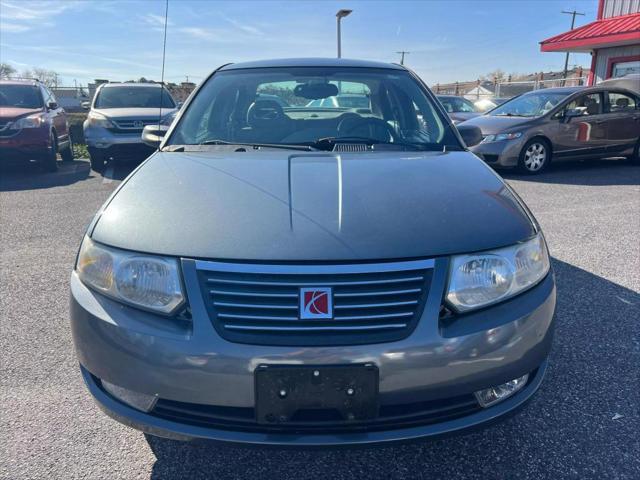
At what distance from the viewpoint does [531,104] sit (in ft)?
29.1

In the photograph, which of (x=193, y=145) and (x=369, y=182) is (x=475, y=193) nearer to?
(x=369, y=182)

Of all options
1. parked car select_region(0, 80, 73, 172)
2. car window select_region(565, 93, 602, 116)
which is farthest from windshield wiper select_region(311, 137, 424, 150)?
parked car select_region(0, 80, 73, 172)

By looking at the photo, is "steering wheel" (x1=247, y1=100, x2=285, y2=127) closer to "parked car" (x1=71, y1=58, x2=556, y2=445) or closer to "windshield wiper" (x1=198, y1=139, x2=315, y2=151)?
"windshield wiper" (x1=198, y1=139, x2=315, y2=151)

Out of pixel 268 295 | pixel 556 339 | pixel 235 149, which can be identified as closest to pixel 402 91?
pixel 235 149

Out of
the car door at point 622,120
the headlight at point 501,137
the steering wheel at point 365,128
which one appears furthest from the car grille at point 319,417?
the car door at point 622,120

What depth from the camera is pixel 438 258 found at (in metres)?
1.63

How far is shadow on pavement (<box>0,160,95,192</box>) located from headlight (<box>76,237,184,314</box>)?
6753 mm

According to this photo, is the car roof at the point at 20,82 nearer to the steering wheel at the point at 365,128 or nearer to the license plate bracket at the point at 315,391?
the steering wheel at the point at 365,128

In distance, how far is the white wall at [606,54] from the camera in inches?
521

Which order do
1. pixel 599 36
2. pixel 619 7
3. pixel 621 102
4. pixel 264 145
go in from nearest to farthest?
pixel 264 145
pixel 621 102
pixel 599 36
pixel 619 7

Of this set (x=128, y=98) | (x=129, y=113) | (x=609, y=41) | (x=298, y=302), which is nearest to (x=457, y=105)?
(x=609, y=41)

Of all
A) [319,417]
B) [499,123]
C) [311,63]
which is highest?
[311,63]

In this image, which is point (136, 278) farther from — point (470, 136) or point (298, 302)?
point (470, 136)

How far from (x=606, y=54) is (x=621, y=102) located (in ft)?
20.6
